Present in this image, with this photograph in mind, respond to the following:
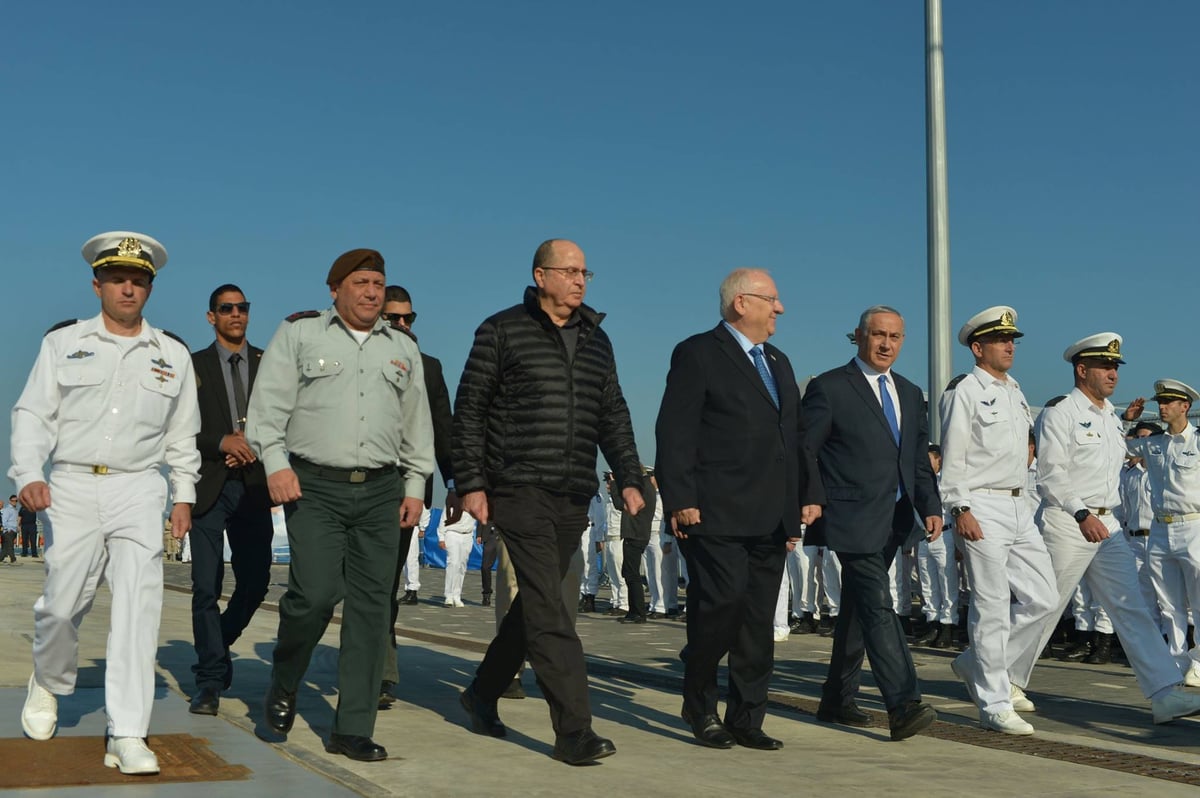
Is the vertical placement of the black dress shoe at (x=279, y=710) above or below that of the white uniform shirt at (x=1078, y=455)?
below

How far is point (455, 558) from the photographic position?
22516 millimetres

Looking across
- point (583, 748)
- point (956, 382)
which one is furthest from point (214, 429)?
point (956, 382)

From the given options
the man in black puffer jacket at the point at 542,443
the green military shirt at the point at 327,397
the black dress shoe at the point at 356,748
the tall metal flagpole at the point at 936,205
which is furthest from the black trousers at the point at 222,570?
the tall metal flagpole at the point at 936,205

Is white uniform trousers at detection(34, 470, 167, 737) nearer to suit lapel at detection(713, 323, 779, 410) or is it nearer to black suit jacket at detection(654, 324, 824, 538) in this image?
→ black suit jacket at detection(654, 324, 824, 538)

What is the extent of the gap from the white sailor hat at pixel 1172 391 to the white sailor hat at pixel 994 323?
366cm

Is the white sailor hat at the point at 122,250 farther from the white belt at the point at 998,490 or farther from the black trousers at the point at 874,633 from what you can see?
the white belt at the point at 998,490

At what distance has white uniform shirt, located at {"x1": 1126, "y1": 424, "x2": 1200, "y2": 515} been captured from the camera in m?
11.2

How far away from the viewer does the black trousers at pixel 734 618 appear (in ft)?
23.1

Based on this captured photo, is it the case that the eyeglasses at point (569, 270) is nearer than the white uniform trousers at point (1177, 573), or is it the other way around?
the eyeglasses at point (569, 270)

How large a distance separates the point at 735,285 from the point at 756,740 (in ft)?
7.38

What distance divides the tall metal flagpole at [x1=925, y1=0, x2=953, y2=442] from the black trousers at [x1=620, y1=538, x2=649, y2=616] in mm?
4592

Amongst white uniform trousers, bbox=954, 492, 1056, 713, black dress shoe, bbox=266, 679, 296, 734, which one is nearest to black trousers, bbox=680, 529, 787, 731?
white uniform trousers, bbox=954, 492, 1056, 713

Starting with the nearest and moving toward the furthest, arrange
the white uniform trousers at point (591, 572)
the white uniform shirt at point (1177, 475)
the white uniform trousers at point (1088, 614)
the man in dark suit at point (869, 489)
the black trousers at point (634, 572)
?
1. the man in dark suit at point (869, 489)
2. the white uniform shirt at point (1177, 475)
3. the white uniform trousers at point (1088, 614)
4. the black trousers at point (634, 572)
5. the white uniform trousers at point (591, 572)

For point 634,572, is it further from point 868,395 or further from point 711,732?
point 711,732
